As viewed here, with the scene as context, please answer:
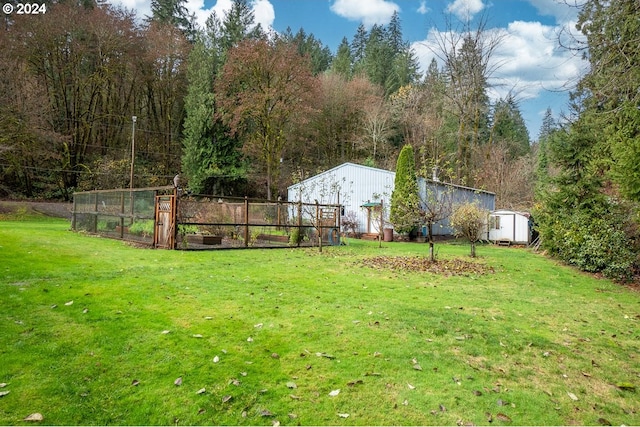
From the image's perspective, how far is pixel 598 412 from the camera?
2.84 m

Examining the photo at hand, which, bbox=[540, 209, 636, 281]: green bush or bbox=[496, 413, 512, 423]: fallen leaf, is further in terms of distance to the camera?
bbox=[540, 209, 636, 281]: green bush

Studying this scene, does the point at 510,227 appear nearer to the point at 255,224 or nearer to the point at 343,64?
the point at 255,224

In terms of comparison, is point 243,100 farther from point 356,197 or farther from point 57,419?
point 57,419

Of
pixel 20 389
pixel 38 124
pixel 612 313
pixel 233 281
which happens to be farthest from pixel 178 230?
pixel 38 124

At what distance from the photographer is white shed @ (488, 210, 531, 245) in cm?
2003

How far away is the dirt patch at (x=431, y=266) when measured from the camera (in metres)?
8.88

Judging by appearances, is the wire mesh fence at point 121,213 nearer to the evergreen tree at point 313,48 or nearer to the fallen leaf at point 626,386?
the fallen leaf at point 626,386

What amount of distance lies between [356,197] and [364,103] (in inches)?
419

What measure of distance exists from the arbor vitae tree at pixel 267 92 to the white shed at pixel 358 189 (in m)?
4.98

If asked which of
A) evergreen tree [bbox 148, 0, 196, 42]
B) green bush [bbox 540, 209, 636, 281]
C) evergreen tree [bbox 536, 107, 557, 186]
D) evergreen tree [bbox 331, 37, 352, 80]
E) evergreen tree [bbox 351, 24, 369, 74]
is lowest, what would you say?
green bush [bbox 540, 209, 636, 281]

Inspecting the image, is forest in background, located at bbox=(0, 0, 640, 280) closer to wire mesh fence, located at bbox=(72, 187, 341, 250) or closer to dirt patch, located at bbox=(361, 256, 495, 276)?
wire mesh fence, located at bbox=(72, 187, 341, 250)

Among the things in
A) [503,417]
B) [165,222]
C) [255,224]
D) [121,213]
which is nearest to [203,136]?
[121,213]

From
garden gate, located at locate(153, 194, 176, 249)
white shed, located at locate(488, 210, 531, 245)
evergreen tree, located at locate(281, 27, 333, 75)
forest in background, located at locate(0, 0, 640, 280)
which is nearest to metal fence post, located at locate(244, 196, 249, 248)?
garden gate, located at locate(153, 194, 176, 249)

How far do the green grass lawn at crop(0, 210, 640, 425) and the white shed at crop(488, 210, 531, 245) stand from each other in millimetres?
14895
